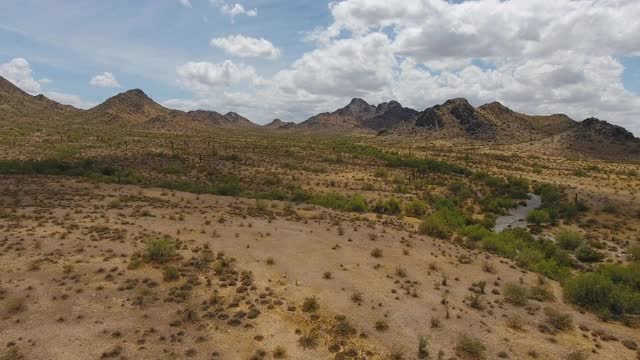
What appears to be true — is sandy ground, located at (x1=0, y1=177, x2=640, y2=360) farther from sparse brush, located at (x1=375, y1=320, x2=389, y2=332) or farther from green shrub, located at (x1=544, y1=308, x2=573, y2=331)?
green shrub, located at (x1=544, y1=308, x2=573, y2=331)

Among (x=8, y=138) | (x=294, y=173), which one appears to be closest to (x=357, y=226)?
(x=294, y=173)

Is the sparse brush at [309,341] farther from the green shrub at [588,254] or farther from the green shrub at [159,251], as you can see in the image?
the green shrub at [588,254]

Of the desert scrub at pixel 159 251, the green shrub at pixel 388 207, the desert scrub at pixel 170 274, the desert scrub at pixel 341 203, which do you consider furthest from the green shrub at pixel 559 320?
the green shrub at pixel 388 207

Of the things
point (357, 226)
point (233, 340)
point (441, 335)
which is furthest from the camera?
point (357, 226)

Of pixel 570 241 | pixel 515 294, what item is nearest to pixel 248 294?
pixel 515 294

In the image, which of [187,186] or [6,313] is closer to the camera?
[6,313]

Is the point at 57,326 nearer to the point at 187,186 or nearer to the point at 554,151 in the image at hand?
the point at 187,186

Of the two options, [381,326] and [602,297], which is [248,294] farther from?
[602,297]
